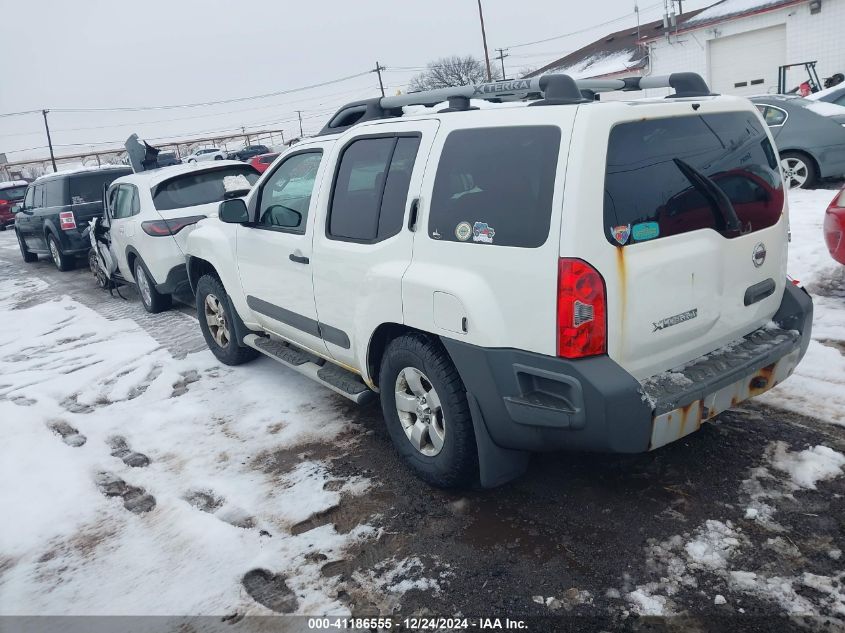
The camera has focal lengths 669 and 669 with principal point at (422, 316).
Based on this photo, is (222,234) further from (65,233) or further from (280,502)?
(65,233)

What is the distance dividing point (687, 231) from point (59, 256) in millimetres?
12275

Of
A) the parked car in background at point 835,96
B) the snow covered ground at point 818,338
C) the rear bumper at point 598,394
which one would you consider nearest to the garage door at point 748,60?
the parked car in background at point 835,96

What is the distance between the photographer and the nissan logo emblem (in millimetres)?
3287

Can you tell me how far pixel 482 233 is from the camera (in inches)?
119

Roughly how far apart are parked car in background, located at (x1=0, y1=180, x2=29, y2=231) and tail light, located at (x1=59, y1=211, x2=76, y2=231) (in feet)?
44.5

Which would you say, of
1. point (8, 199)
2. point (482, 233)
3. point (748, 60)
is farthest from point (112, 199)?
point (748, 60)

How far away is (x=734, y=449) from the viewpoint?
12.1ft

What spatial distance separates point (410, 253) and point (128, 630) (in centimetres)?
210

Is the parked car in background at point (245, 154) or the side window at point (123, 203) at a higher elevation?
the parked car in background at point (245, 154)

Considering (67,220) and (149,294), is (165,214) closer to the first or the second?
(149,294)

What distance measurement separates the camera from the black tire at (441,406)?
10.6 ft

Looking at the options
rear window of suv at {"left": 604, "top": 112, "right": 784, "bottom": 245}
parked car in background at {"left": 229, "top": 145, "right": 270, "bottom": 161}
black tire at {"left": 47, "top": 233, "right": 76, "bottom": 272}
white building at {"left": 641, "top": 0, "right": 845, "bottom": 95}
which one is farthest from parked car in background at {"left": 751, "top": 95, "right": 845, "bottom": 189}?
parked car in background at {"left": 229, "top": 145, "right": 270, "bottom": 161}

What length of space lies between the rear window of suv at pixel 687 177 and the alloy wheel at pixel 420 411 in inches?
49.4

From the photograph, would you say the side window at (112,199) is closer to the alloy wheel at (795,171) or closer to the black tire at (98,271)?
the black tire at (98,271)
